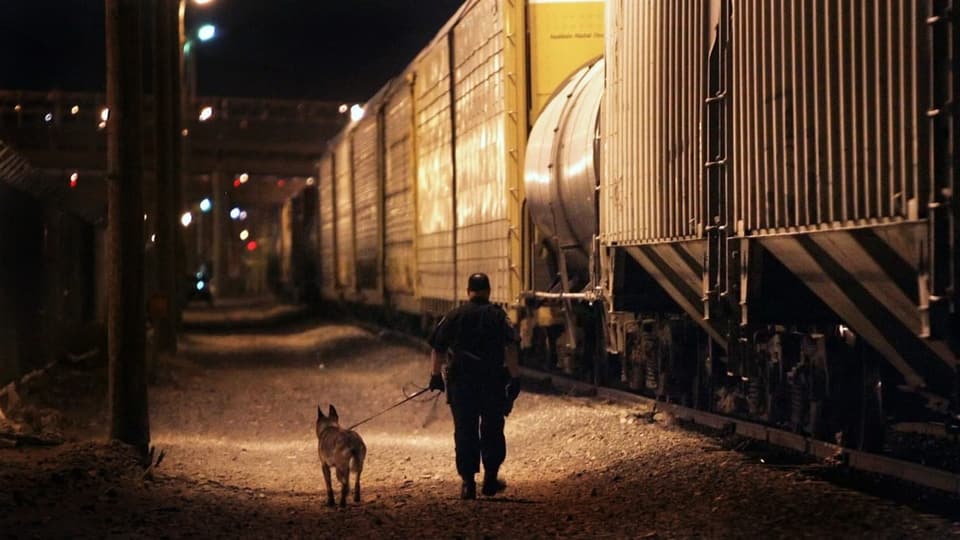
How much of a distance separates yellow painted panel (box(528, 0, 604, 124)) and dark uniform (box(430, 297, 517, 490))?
626cm

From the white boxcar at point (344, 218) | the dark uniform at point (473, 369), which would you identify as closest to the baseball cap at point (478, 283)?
the dark uniform at point (473, 369)

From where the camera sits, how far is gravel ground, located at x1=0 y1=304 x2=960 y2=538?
297 inches

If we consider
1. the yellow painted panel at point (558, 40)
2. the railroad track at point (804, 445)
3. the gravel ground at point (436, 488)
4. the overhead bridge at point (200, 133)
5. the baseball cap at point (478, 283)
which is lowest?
the gravel ground at point (436, 488)

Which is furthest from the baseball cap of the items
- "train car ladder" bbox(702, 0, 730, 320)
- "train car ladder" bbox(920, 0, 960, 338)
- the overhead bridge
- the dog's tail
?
the overhead bridge

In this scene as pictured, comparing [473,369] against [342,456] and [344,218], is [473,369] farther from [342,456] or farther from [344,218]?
[344,218]

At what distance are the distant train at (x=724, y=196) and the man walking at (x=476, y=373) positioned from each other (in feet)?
5.32

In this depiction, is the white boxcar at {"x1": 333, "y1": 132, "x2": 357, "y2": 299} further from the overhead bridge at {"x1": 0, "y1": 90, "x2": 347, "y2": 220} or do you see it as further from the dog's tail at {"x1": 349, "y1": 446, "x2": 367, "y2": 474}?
the dog's tail at {"x1": 349, "y1": 446, "x2": 367, "y2": 474}

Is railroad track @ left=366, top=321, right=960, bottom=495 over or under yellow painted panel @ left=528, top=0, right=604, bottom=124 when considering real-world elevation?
under

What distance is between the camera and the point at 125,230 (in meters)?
10.6

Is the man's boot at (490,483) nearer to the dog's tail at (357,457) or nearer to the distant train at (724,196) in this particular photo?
the dog's tail at (357,457)

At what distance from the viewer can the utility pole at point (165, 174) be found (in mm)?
22781

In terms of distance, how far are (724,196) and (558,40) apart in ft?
20.8

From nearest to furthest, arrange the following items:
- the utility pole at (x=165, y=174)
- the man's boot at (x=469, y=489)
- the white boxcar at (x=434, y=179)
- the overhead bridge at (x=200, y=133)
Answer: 1. the man's boot at (x=469, y=489)
2. the white boxcar at (x=434, y=179)
3. the utility pole at (x=165, y=174)
4. the overhead bridge at (x=200, y=133)

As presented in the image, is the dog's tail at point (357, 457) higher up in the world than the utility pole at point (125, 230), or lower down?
lower down
